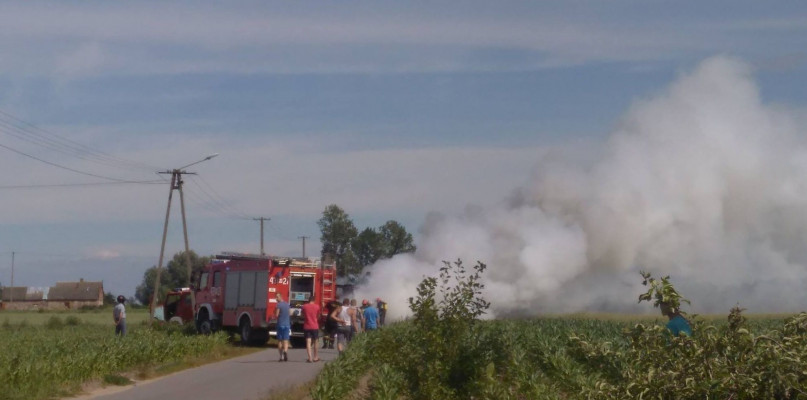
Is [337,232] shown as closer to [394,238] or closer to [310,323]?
[394,238]

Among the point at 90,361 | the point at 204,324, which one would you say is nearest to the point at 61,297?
the point at 204,324

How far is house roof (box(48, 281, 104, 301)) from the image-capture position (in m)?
122

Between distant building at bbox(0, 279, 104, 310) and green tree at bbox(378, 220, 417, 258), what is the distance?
58.1 m

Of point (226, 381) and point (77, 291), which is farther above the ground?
point (77, 291)

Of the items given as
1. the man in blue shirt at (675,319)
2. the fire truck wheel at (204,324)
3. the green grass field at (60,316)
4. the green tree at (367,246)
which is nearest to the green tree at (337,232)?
the green tree at (367,246)

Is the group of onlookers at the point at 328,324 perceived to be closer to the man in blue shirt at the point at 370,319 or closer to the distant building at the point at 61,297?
the man in blue shirt at the point at 370,319

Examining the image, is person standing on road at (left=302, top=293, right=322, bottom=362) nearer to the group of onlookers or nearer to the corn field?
the group of onlookers

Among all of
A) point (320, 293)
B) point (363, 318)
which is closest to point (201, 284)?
point (320, 293)

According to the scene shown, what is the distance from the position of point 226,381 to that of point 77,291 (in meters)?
110

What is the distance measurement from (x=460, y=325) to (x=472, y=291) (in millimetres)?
662

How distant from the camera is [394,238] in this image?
242 feet

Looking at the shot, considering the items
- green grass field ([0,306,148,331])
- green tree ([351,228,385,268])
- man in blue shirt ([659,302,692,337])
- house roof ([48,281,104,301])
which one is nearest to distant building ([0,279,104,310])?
house roof ([48,281,104,301])

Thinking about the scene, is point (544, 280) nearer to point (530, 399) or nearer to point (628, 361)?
point (530, 399)

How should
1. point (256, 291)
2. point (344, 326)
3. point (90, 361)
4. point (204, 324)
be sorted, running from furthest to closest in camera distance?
point (204, 324) → point (256, 291) → point (344, 326) → point (90, 361)
